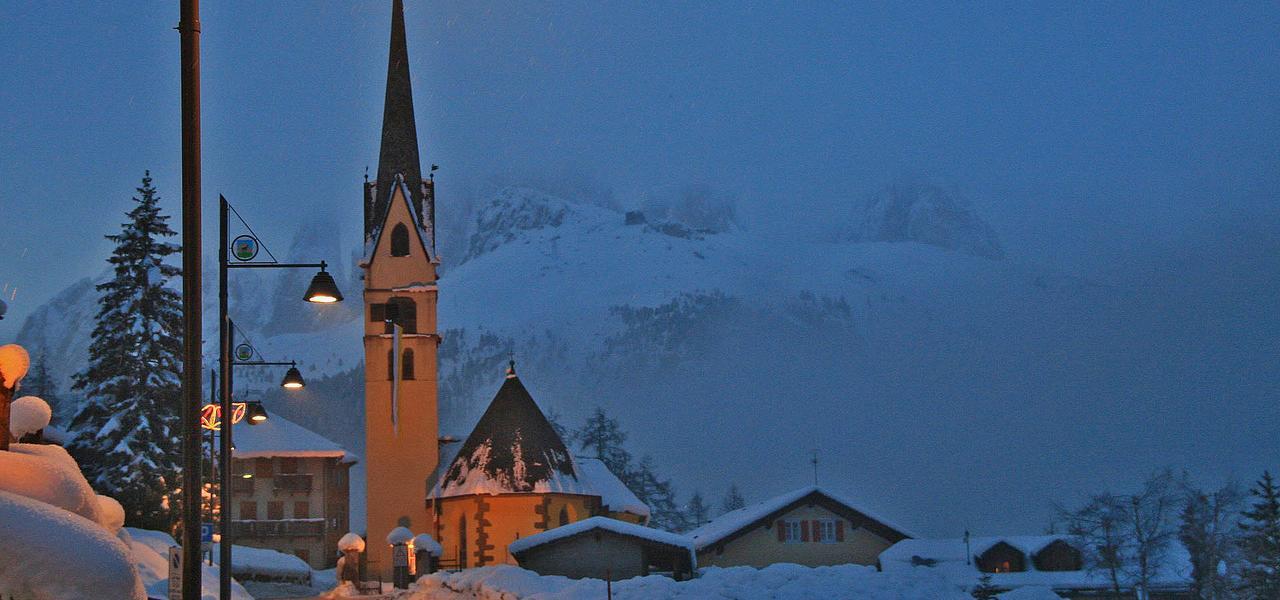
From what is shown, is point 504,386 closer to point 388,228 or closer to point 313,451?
point 388,228

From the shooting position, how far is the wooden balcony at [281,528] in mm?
81625

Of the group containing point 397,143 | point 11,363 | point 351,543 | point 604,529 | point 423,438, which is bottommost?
point 351,543

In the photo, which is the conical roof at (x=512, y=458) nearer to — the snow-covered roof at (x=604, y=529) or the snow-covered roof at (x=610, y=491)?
the snow-covered roof at (x=610, y=491)

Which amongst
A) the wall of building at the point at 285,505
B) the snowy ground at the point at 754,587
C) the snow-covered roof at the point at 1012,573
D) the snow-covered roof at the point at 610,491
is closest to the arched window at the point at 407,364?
the snow-covered roof at the point at 610,491

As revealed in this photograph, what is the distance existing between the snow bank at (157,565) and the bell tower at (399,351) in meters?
20.9

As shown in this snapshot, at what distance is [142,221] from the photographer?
50.0 metres

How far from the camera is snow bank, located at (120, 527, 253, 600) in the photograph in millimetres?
32375

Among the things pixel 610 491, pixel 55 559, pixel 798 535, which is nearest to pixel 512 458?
pixel 610 491

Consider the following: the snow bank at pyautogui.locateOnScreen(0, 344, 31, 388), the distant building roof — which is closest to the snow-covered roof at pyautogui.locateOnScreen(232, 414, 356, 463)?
the distant building roof

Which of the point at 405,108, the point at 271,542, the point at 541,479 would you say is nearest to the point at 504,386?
the point at 541,479

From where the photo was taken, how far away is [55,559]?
9.22 metres

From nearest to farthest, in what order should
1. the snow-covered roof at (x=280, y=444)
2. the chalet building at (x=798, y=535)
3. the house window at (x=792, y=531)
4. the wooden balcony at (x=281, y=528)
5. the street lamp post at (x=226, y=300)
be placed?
the street lamp post at (x=226, y=300), the chalet building at (x=798, y=535), the house window at (x=792, y=531), the wooden balcony at (x=281, y=528), the snow-covered roof at (x=280, y=444)

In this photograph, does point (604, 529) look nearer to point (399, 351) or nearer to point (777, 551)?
point (777, 551)

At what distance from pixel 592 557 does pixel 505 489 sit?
51.2ft
